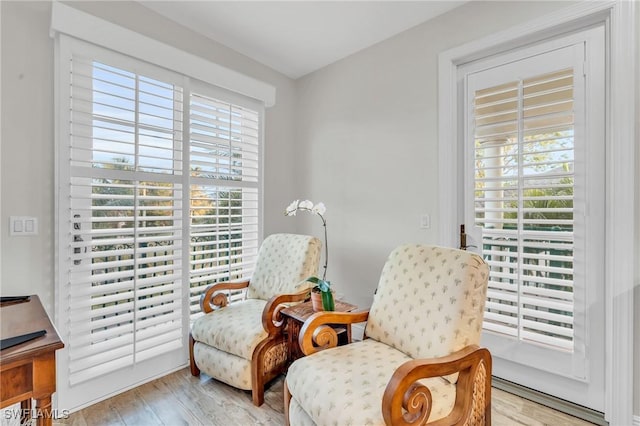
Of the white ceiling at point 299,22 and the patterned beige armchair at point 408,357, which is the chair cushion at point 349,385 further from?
the white ceiling at point 299,22

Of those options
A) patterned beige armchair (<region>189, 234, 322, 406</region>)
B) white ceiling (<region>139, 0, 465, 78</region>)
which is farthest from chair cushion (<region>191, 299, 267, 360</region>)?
white ceiling (<region>139, 0, 465, 78</region>)

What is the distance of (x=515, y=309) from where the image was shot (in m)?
2.05

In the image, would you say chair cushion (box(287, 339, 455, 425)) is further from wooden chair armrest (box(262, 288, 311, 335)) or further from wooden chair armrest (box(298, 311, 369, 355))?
wooden chair armrest (box(262, 288, 311, 335))

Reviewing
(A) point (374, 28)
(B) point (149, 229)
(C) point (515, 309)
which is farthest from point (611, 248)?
(B) point (149, 229)

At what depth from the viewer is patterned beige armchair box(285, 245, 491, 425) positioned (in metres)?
1.20

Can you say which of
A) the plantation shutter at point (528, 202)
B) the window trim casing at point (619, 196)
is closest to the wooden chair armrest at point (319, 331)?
the plantation shutter at point (528, 202)

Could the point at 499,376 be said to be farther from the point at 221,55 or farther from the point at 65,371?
the point at 221,55

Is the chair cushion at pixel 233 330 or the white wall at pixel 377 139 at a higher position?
the white wall at pixel 377 139

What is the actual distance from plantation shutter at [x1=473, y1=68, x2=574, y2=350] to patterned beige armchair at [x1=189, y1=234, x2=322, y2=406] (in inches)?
52.7

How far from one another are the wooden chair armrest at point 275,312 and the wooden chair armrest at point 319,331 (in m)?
0.40

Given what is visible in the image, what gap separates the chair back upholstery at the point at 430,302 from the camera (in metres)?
1.47

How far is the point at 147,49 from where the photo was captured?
2.21 m

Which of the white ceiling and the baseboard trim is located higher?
the white ceiling

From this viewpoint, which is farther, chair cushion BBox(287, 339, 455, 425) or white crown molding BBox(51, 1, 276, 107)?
white crown molding BBox(51, 1, 276, 107)
